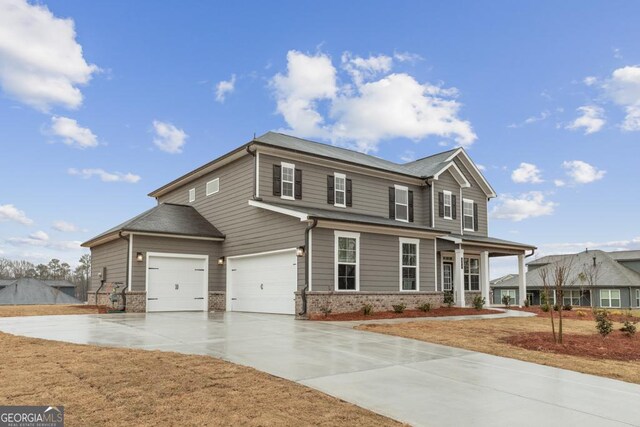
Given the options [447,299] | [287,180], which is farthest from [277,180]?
[447,299]

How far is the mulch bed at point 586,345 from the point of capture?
945 cm

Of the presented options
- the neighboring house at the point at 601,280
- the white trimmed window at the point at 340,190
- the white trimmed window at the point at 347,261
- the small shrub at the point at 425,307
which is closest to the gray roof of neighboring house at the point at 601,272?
the neighboring house at the point at 601,280

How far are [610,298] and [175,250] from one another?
32.3m

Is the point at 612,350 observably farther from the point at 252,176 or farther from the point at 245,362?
the point at 252,176

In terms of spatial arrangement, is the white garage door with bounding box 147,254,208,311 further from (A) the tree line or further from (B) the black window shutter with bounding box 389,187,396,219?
(A) the tree line

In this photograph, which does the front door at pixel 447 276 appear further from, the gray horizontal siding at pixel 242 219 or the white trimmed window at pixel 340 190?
the gray horizontal siding at pixel 242 219

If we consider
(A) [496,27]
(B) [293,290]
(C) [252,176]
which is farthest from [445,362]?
(A) [496,27]

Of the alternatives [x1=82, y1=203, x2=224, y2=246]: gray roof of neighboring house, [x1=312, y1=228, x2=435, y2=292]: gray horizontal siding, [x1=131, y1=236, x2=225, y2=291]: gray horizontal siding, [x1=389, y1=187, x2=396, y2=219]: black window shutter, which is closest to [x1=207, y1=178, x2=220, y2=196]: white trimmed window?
[x1=82, y1=203, x2=224, y2=246]: gray roof of neighboring house

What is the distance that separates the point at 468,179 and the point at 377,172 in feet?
23.6

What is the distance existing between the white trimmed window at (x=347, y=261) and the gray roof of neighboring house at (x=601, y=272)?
2259 centimetres

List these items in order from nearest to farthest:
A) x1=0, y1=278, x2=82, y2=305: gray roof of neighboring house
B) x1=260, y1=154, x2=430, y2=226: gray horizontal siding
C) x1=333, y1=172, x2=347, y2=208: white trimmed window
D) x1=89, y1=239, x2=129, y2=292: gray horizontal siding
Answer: x1=260, y1=154, x2=430, y2=226: gray horizontal siding → x1=89, y1=239, x2=129, y2=292: gray horizontal siding → x1=333, y1=172, x2=347, y2=208: white trimmed window → x1=0, y1=278, x2=82, y2=305: gray roof of neighboring house

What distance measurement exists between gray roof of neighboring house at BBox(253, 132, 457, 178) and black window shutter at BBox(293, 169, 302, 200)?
925 millimetres

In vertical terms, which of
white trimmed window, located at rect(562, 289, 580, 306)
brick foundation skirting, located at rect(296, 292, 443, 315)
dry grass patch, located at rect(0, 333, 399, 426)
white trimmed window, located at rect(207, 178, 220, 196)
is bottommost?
white trimmed window, located at rect(562, 289, 580, 306)

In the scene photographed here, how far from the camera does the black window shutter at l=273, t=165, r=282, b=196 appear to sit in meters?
18.5
